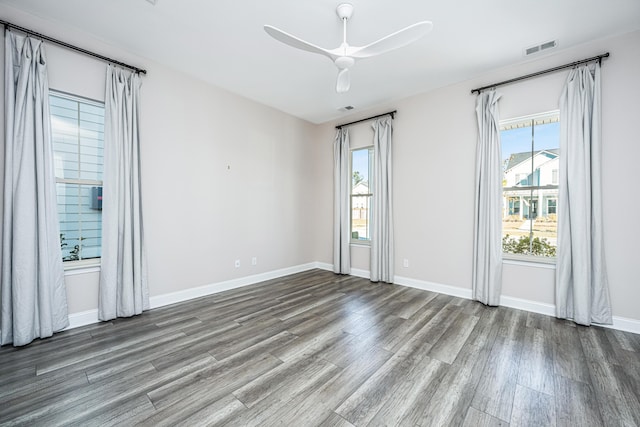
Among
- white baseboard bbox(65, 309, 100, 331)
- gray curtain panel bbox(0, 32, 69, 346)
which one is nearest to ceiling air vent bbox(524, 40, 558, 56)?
gray curtain panel bbox(0, 32, 69, 346)

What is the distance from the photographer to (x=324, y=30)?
2.72m

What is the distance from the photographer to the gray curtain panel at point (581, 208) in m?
2.87

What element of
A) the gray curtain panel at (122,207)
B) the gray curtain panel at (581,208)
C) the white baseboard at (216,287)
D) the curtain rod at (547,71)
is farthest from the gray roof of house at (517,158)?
the gray curtain panel at (122,207)

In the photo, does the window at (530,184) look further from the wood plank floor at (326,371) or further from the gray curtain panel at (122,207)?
the gray curtain panel at (122,207)

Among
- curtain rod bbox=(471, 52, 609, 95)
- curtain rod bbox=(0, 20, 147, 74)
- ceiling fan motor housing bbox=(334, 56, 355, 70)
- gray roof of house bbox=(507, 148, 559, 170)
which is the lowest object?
gray roof of house bbox=(507, 148, 559, 170)

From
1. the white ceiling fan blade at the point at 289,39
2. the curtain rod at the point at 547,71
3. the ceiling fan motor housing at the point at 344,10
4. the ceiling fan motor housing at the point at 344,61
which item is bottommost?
the ceiling fan motor housing at the point at 344,61

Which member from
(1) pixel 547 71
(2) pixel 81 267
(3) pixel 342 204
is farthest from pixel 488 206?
(2) pixel 81 267

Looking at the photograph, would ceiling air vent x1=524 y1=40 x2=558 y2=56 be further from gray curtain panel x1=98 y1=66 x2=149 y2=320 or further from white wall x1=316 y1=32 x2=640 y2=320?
gray curtain panel x1=98 y1=66 x2=149 y2=320

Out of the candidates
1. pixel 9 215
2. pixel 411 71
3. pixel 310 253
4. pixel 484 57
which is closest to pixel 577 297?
pixel 484 57

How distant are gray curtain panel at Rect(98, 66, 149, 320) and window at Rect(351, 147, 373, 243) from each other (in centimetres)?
355

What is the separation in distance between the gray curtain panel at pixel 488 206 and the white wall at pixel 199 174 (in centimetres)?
318

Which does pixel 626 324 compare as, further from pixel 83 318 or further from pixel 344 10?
pixel 83 318

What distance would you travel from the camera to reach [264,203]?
15.7 feet

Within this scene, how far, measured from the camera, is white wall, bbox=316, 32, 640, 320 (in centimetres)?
279
